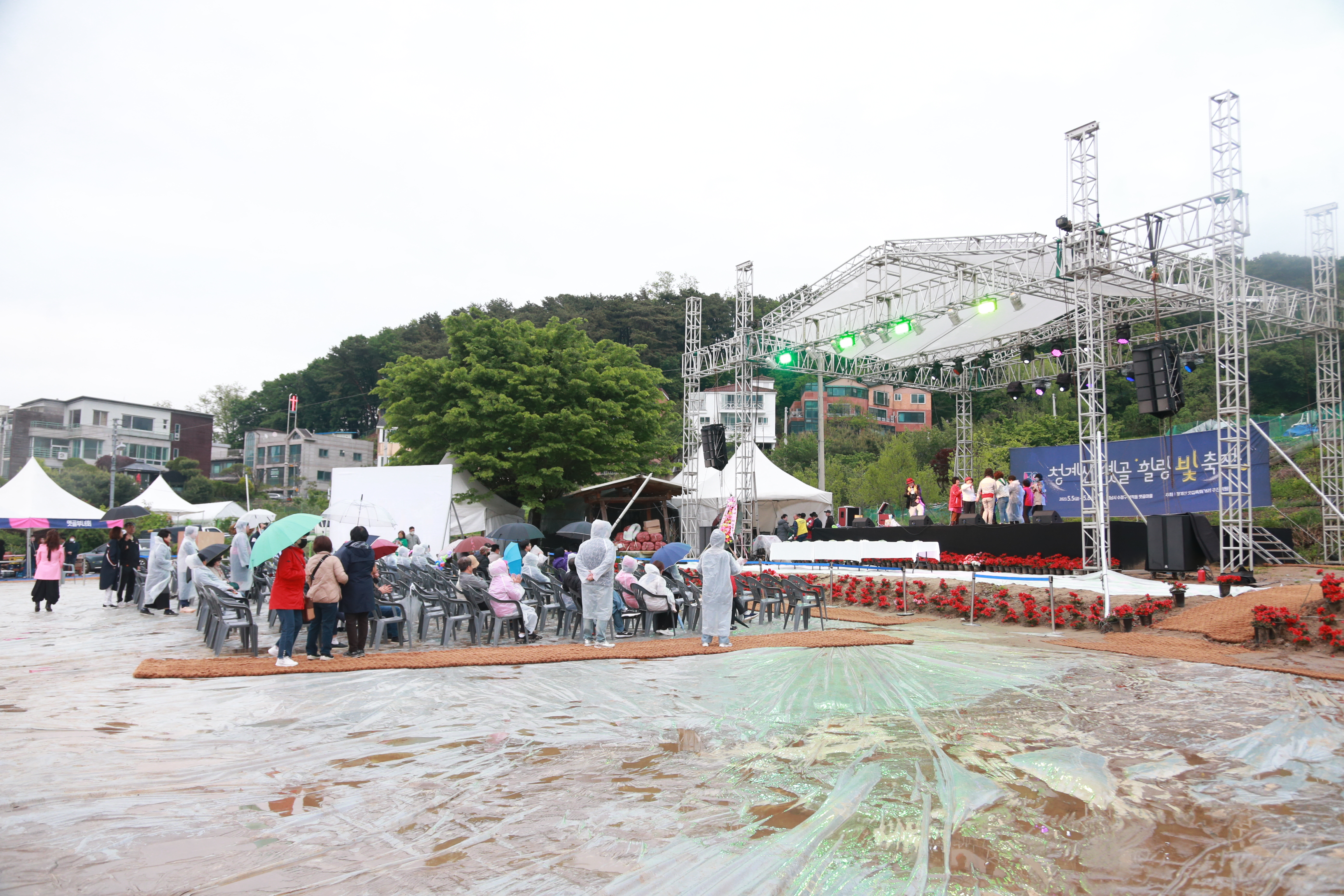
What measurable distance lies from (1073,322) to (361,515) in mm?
16160

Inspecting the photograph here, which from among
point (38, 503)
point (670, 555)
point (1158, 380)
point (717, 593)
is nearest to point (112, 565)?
point (38, 503)

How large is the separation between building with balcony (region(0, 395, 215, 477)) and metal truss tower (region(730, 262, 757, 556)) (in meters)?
39.4

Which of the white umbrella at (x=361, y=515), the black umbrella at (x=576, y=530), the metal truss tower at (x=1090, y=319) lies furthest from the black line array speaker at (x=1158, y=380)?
the white umbrella at (x=361, y=515)

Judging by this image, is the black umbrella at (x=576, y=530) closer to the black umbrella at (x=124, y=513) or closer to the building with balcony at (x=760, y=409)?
the black umbrella at (x=124, y=513)

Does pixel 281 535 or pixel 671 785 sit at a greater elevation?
pixel 281 535

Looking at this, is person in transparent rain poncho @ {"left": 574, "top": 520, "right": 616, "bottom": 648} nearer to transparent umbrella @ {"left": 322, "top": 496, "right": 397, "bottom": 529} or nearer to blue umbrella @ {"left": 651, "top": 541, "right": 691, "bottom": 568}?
blue umbrella @ {"left": 651, "top": 541, "right": 691, "bottom": 568}

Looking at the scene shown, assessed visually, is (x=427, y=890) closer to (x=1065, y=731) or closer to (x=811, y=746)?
(x=811, y=746)

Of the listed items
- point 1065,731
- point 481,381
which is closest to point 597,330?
point 481,381

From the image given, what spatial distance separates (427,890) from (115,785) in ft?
6.84

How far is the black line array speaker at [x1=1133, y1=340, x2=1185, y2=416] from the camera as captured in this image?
41.0ft

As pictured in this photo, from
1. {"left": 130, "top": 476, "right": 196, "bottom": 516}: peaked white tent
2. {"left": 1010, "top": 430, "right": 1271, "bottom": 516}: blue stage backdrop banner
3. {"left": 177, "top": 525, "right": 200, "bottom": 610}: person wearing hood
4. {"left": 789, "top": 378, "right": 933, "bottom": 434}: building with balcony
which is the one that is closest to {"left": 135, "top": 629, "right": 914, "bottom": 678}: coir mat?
{"left": 177, "top": 525, "right": 200, "bottom": 610}: person wearing hood

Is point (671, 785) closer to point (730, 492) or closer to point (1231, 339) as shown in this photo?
point (1231, 339)

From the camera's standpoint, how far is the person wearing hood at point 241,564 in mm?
10086

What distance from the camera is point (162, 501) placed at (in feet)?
88.3
